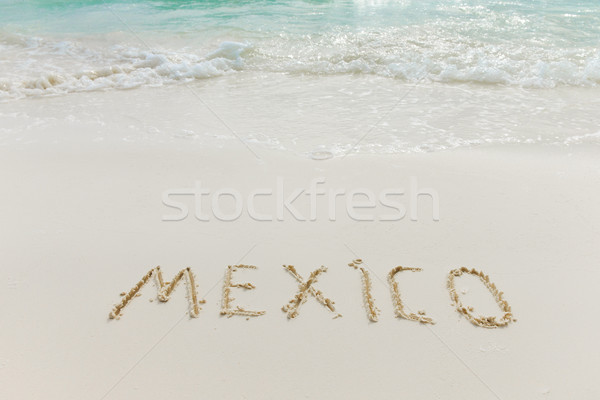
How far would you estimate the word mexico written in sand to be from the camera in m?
1.93

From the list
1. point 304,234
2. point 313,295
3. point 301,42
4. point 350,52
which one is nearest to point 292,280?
point 313,295

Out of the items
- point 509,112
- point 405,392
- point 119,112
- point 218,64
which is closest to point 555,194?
point 509,112

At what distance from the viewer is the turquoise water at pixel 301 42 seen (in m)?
5.00

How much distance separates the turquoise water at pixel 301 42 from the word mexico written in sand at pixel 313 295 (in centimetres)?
331

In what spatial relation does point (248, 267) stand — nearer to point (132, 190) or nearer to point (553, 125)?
point (132, 190)

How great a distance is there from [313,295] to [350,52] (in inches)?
173

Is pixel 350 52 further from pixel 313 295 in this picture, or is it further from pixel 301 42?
pixel 313 295

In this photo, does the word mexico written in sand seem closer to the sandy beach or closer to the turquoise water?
the sandy beach

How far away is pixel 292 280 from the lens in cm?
215

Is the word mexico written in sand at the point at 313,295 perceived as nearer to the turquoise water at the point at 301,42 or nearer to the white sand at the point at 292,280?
the white sand at the point at 292,280

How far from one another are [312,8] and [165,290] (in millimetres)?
7125

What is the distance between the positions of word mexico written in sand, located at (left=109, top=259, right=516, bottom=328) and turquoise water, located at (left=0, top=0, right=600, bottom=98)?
3307 mm

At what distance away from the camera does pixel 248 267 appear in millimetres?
2227

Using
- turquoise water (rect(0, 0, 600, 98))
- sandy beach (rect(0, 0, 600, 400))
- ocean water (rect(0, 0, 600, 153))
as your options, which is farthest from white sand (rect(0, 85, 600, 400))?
turquoise water (rect(0, 0, 600, 98))
